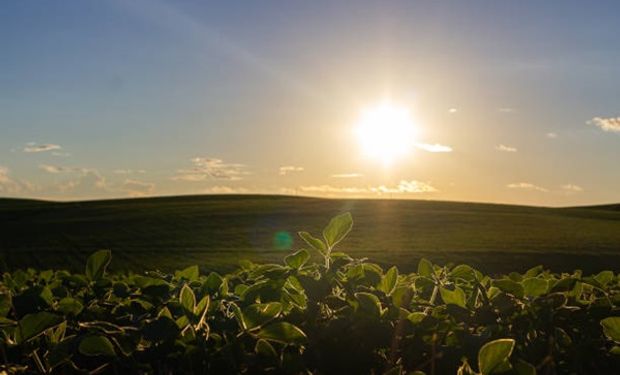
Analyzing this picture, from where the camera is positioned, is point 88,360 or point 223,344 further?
point 88,360

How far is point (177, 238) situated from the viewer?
105 ft

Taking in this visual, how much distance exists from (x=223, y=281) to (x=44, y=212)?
47478 millimetres

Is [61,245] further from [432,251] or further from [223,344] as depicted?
[223,344]

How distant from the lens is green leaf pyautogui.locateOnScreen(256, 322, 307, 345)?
141 centimetres

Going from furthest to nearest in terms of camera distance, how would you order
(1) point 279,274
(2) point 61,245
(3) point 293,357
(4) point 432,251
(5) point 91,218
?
(5) point 91,218 → (2) point 61,245 → (4) point 432,251 → (1) point 279,274 → (3) point 293,357

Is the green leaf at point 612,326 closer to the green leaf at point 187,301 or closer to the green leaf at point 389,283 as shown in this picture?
the green leaf at point 389,283

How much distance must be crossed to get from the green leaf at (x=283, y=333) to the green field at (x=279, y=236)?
1766 centimetres

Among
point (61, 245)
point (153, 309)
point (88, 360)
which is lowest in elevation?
point (61, 245)

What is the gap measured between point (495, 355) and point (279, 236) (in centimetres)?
2515

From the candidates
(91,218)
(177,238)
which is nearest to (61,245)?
(177,238)

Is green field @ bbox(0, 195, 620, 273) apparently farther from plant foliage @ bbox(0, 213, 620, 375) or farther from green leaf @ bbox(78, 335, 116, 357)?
→ green leaf @ bbox(78, 335, 116, 357)

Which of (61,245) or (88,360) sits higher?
(88,360)

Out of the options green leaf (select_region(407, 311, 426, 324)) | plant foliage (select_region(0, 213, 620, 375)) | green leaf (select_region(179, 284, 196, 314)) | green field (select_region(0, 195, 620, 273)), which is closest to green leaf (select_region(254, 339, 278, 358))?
plant foliage (select_region(0, 213, 620, 375))

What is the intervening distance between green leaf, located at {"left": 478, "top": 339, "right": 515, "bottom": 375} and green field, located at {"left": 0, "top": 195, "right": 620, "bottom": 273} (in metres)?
17.8
